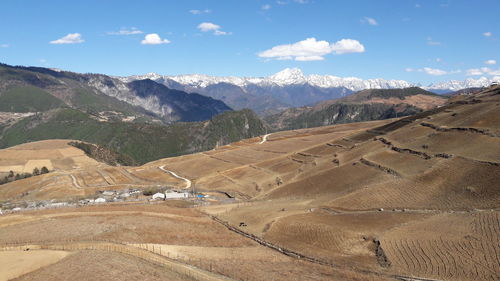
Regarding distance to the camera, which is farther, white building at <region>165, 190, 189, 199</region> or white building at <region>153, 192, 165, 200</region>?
white building at <region>165, 190, 189, 199</region>

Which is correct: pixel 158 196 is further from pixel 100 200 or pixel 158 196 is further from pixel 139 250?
pixel 139 250

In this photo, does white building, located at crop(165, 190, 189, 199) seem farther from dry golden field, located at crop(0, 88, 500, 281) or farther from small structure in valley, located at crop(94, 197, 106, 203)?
small structure in valley, located at crop(94, 197, 106, 203)

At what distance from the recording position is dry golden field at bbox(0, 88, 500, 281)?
45406 millimetres

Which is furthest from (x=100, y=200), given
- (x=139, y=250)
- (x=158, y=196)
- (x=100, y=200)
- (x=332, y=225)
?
(x=332, y=225)

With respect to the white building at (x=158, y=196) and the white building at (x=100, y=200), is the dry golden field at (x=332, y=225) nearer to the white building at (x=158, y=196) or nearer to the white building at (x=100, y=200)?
the white building at (x=158, y=196)

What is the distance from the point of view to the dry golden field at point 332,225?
1788 inches

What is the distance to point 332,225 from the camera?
217 feet

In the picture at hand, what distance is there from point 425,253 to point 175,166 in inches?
6064

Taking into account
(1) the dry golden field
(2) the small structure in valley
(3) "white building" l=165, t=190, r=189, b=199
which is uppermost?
(1) the dry golden field

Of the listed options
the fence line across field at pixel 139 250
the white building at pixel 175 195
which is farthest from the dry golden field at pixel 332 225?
the white building at pixel 175 195

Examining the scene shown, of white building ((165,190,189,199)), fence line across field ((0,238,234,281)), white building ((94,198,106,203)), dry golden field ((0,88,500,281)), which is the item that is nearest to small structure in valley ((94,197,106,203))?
white building ((94,198,106,203))

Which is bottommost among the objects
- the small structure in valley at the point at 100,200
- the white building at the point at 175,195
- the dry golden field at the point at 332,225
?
the small structure in valley at the point at 100,200

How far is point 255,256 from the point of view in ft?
179

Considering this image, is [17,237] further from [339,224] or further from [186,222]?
[339,224]
